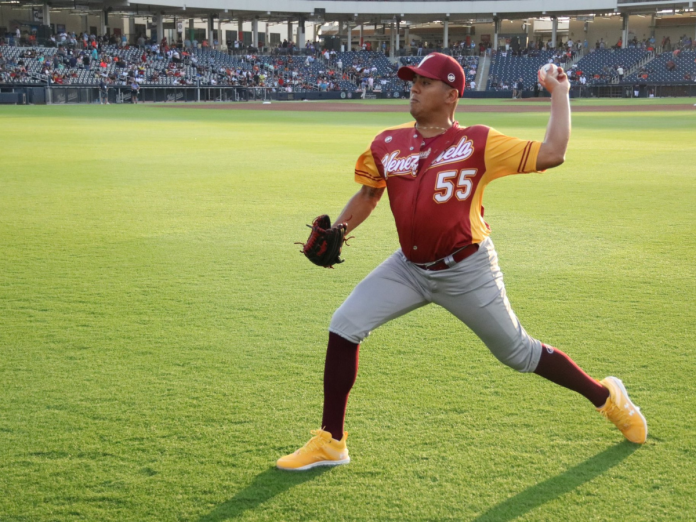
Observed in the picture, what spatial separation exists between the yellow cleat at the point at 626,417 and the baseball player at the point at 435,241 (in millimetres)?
365

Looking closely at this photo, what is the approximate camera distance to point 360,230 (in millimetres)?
9523

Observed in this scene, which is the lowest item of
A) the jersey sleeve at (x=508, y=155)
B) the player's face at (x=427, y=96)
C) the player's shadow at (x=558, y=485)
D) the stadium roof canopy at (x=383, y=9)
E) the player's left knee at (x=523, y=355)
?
the player's shadow at (x=558, y=485)

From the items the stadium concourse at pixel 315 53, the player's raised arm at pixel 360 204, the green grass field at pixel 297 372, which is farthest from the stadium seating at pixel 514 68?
the player's raised arm at pixel 360 204

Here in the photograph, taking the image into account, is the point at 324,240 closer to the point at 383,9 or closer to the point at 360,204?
the point at 360,204

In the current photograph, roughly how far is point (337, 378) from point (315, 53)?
72134 mm

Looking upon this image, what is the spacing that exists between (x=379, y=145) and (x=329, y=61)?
7033 centimetres

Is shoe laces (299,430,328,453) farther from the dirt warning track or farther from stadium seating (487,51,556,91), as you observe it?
stadium seating (487,51,556,91)

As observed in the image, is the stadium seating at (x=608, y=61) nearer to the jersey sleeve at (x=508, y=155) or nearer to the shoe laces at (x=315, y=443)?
the jersey sleeve at (x=508, y=155)

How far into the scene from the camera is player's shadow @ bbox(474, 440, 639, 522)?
3268 mm

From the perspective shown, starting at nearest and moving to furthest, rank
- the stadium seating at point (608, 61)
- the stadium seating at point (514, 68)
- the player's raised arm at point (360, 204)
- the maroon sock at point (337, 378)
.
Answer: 1. the maroon sock at point (337, 378)
2. the player's raised arm at point (360, 204)
3. the stadium seating at point (608, 61)
4. the stadium seating at point (514, 68)

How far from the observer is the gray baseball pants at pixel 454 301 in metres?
3.59

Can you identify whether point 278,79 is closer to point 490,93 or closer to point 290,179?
point 490,93

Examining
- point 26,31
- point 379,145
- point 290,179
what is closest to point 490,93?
point 26,31

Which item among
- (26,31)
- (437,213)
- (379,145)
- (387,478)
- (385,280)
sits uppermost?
(26,31)
